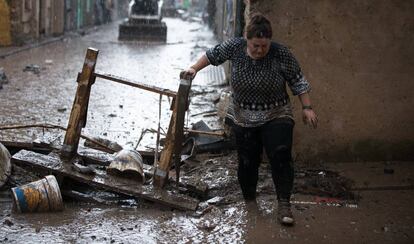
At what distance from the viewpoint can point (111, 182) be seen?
496 cm

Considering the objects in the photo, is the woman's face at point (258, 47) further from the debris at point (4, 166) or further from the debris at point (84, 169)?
the debris at point (4, 166)

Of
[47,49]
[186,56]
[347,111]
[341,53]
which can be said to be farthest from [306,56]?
[47,49]

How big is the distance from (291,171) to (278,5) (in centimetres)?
206

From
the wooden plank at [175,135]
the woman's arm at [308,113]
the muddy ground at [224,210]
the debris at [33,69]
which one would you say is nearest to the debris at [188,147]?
the muddy ground at [224,210]

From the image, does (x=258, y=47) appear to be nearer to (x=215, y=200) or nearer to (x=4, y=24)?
(x=215, y=200)

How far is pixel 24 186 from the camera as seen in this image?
4.67 metres

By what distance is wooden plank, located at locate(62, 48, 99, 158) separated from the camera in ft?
17.0

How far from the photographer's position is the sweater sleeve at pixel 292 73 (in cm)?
452

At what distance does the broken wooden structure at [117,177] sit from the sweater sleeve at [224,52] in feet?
0.97

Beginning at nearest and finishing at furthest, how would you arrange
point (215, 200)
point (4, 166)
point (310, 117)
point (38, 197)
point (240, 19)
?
1. point (310, 117)
2. point (38, 197)
3. point (4, 166)
4. point (215, 200)
5. point (240, 19)

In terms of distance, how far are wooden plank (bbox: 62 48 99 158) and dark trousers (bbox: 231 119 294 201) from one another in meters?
1.39

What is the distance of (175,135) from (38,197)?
1225 millimetres

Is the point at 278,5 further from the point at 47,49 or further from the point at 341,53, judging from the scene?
the point at 47,49

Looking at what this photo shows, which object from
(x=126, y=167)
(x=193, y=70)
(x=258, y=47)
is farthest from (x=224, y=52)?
(x=126, y=167)
